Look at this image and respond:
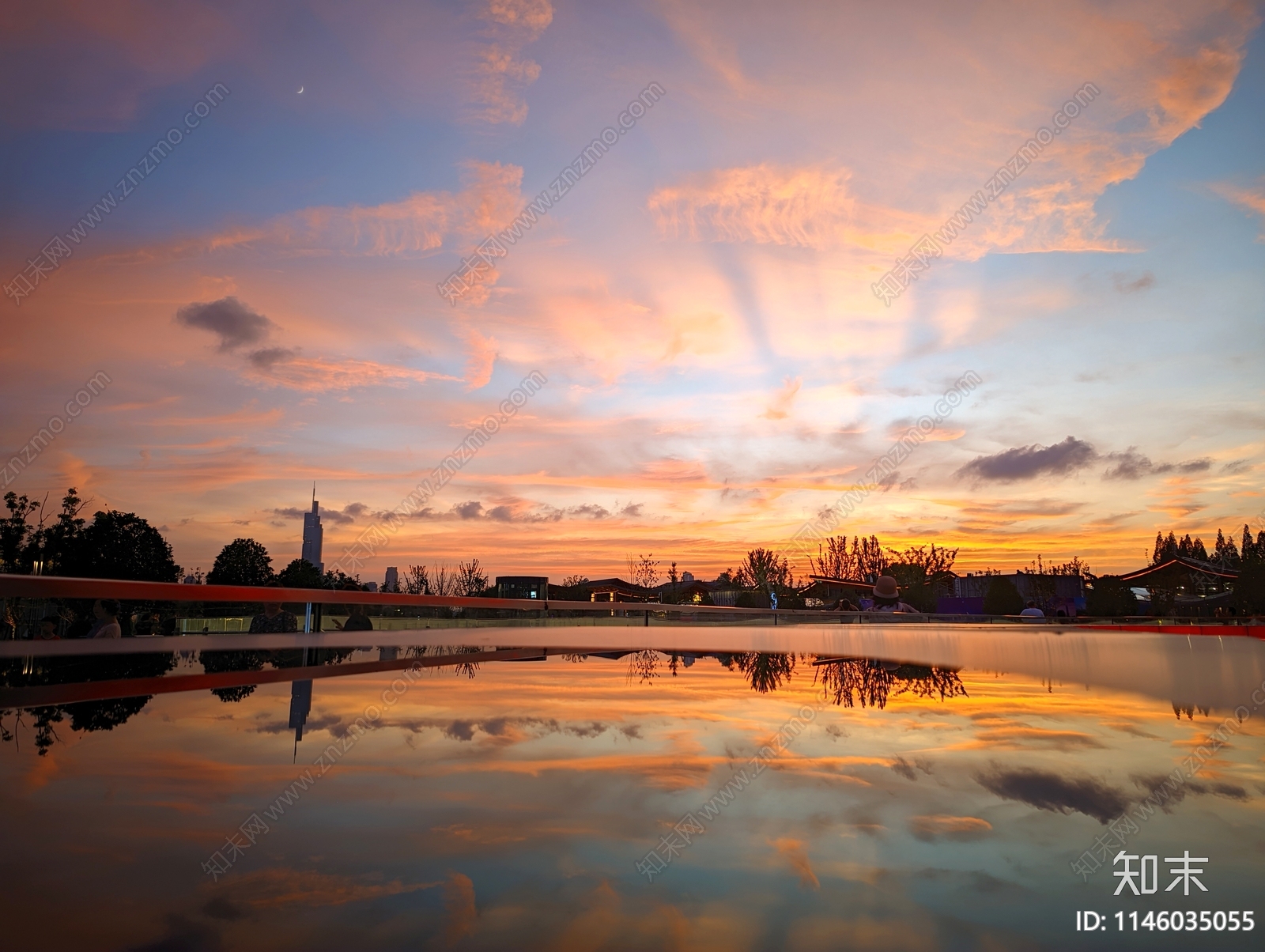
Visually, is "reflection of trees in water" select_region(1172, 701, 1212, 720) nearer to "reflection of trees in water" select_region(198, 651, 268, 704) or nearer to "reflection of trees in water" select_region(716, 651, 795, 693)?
"reflection of trees in water" select_region(716, 651, 795, 693)

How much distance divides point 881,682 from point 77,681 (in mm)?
5958

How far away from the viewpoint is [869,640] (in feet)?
43.7

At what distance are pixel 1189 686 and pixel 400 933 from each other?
683cm

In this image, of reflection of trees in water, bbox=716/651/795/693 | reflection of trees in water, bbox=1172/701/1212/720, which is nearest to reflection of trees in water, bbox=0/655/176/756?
reflection of trees in water, bbox=716/651/795/693

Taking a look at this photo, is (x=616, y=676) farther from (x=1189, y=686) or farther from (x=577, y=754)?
(x=1189, y=686)

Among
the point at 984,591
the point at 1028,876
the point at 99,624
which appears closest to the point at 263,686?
the point at 1028,876

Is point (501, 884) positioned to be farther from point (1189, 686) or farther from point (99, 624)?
point (99, 624)

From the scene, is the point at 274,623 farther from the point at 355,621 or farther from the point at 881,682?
the point at 881,682

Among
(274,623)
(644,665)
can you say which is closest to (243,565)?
(274,623)

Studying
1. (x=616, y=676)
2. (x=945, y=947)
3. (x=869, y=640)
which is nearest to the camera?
(x=945, y=947)

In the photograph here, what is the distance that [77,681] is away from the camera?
555 centimetres

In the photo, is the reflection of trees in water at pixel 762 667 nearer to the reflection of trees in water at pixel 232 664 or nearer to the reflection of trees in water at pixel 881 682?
the reflection of trees in water at pixel 881 682

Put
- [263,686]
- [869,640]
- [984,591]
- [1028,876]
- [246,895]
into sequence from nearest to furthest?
1. [246,895]
2. [1028,876]
3. [263,686]
4. [869,640]
5. [984,591]

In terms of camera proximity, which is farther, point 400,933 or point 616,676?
point 616,676
